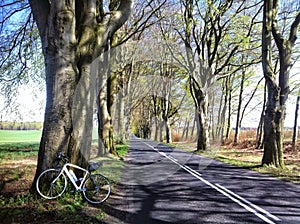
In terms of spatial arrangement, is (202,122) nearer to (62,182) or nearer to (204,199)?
(204,199)

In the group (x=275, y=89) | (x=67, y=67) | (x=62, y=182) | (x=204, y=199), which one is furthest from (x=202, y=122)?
(x=62, y=182)

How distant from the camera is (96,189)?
20.8 feet

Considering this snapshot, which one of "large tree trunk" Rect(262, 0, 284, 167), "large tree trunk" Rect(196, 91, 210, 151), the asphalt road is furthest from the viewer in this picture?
"large tree trunk" Rect(196, 91, 210, 151)

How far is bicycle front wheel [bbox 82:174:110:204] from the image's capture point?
237 inches

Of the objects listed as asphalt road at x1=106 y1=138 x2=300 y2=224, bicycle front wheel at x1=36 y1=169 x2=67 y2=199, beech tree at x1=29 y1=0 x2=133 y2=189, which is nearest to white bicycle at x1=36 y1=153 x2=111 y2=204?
bicycle front wheel at x1=36 y1=169 x2=67 y2=199

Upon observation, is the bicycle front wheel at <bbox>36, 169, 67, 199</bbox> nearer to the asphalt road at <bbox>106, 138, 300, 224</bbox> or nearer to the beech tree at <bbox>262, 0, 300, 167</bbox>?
the asphalt road at <bbox>106, 138, 300, 224</bbox>

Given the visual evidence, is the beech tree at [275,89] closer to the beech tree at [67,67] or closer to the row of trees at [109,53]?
the row of trees at [109,53]

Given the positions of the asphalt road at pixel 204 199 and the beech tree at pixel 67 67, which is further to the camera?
the beech tree at pixel 67 67

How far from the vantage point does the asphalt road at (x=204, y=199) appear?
514 centimetres

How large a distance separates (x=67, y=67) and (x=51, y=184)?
2560 millimetres

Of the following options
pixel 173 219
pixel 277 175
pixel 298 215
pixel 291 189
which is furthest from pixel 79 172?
pixel 277 175

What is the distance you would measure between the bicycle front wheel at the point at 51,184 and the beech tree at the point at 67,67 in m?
0.19

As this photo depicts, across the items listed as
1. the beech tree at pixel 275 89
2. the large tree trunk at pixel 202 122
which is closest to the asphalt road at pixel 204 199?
the beech tree at pixel 275 89

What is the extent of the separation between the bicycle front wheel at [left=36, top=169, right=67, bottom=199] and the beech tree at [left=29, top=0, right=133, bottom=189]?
19 centimetres
